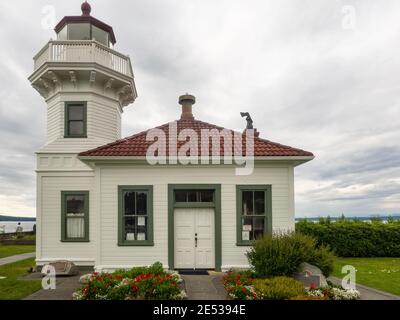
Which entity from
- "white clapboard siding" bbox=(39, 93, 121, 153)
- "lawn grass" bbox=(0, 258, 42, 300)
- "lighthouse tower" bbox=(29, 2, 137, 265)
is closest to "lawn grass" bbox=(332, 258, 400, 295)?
"lighthouse tower" bbox=(29, 2, 137, 265)

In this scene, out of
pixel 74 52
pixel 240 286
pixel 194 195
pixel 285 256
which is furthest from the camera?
pixel 74 52

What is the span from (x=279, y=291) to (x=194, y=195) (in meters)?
4.64

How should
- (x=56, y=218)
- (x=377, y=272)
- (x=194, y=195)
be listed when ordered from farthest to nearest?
(x=56, y=218), (x=377, y=272), (x=194, y=195)

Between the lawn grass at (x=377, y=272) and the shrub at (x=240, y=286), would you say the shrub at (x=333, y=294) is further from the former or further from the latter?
the lawn grass at (x=377, y=272)

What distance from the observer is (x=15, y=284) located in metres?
9.34

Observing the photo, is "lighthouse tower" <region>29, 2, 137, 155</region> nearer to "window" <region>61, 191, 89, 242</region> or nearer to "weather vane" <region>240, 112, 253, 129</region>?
"window" <region>61, 191, 89, 242</region>

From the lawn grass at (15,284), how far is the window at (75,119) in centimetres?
564

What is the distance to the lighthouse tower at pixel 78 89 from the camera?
12.2 meters

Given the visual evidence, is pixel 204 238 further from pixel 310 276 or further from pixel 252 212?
pixel 310 276

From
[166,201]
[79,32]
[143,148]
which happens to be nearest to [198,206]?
[166,201]

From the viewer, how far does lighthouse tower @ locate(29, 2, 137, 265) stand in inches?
462

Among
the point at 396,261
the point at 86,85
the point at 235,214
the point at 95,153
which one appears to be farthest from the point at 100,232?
the point at 396,261

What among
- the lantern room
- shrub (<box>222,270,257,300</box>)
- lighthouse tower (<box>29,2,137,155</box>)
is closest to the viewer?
shrub (<box>222,270,257,300</box>)

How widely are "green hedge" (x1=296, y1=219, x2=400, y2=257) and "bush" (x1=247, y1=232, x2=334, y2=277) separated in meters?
→ 7.33
